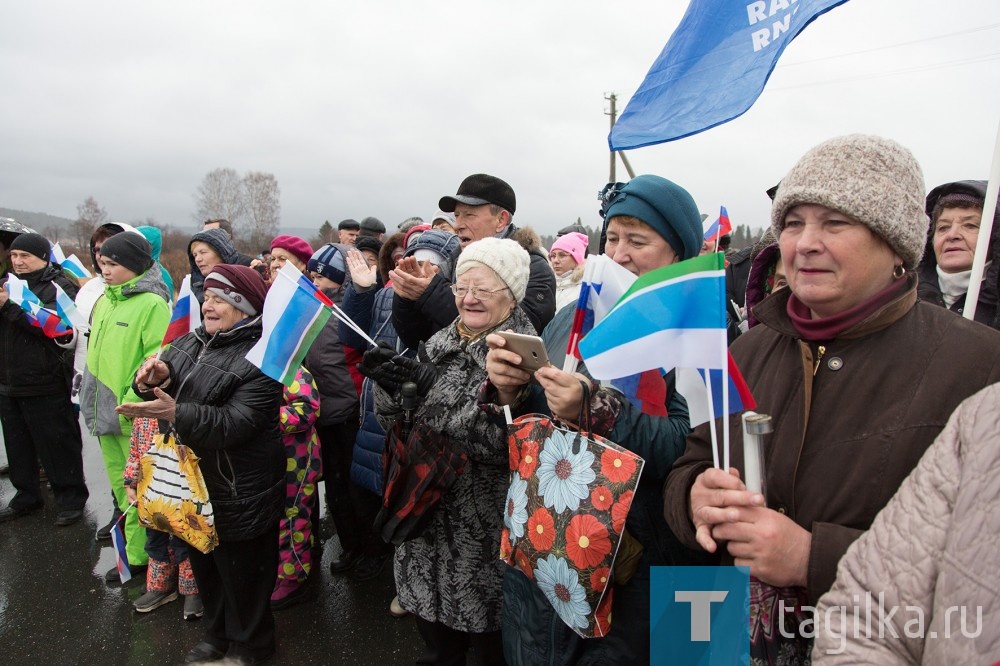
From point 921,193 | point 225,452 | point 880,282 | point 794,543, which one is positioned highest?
point 921,193

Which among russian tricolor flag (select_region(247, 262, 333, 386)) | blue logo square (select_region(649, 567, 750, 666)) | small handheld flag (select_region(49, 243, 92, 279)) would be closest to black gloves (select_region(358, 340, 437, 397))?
russian tricolor flag (select_region(247, 262, 333, 386))

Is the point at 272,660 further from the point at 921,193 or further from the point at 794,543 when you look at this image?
the point at 921,193

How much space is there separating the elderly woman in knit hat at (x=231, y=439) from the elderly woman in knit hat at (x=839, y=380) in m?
2.16

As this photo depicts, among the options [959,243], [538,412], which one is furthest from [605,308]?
[959,243]

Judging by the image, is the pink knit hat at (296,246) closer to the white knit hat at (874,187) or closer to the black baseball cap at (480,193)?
the black baseball cap at (480,193)

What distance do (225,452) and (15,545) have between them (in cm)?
308

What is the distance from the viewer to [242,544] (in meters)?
2.85

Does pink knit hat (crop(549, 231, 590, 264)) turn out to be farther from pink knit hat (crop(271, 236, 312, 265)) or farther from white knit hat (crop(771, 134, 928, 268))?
white knit hat (crop(771, 134, 928, 268))

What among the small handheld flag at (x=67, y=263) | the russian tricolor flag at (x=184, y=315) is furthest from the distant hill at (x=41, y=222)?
the russian tricolor flag at (x=184, y=315)

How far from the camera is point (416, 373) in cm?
235

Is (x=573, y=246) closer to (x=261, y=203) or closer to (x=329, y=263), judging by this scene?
(x=329, y=263)

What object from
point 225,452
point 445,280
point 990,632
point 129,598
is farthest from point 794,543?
point 129,598

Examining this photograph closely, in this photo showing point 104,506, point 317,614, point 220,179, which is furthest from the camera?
point 220,179

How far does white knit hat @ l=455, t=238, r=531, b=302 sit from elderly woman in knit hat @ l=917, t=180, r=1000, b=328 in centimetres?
156
